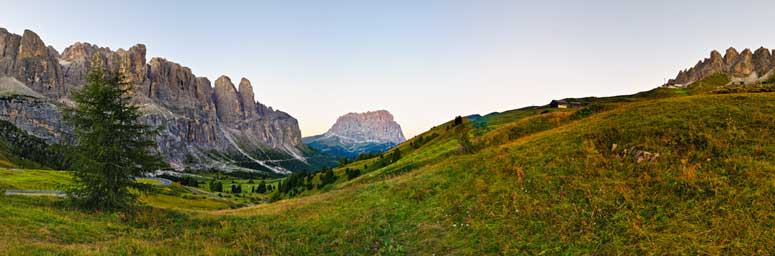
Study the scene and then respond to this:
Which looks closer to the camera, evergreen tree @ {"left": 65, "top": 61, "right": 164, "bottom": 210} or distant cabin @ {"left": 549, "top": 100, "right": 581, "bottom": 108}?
evergreen tree @ {"left": 65, "top": 61, "right": 164, "bottom": 210}

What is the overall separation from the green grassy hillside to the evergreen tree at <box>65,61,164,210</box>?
2.23 metres

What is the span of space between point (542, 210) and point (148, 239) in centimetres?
2021

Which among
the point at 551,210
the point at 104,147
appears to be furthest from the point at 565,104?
the point at 104,147

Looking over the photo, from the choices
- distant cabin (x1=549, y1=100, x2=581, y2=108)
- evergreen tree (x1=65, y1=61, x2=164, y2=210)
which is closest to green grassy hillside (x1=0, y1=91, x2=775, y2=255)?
evergreen tree (x1=65, y1=61, x2=164, y2=210)

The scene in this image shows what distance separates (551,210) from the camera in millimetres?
15438

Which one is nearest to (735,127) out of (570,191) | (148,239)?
(570,191)

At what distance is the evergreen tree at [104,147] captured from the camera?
82.8 feet

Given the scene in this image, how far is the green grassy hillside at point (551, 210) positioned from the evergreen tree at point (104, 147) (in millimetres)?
2230

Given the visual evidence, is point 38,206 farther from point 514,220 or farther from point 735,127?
point 735,127

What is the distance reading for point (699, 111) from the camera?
22750mm

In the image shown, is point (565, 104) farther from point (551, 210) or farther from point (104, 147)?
point (104, 147)

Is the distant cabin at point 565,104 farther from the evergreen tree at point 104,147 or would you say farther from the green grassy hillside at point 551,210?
the evergreen tree at point 104,147

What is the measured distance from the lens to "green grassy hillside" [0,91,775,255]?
1248cm

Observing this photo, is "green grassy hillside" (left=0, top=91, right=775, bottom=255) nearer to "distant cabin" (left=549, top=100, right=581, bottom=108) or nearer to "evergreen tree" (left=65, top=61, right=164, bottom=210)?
"evergreen tree" (left=65, top=61, right=164, bottom=210)
